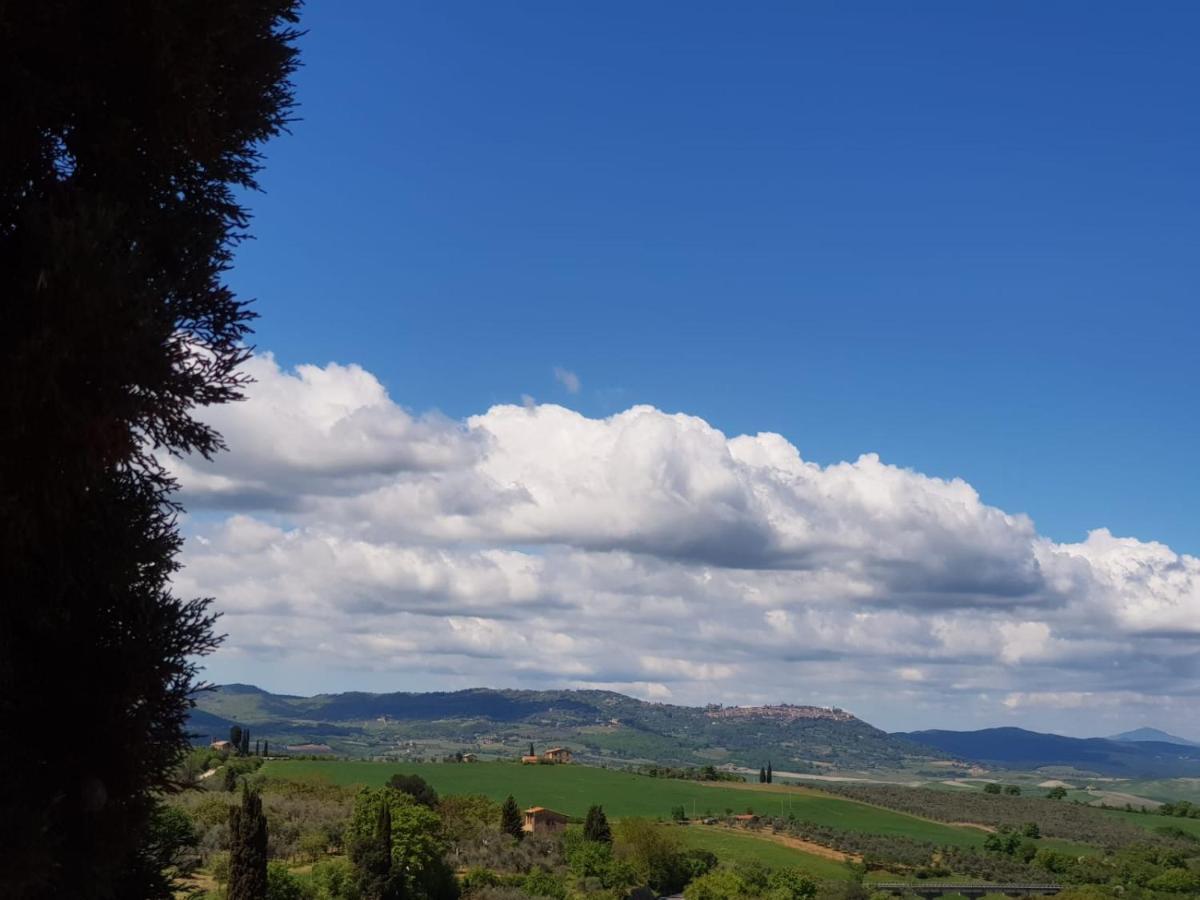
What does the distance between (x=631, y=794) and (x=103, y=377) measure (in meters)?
136

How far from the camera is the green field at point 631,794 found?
122312 millimetres

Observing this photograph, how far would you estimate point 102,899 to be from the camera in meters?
8.55

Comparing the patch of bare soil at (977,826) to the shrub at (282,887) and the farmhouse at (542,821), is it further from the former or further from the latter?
the shrub at (282,887)

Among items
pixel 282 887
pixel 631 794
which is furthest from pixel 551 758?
pixel 282 887

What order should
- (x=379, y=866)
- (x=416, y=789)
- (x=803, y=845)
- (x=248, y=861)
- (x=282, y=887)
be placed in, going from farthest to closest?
(x=803, y=845) → (x=416, y=789) → (x=379, y=866) → (x=282, y=887) → (x=248, y=861)

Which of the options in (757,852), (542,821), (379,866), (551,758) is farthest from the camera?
(551,758)

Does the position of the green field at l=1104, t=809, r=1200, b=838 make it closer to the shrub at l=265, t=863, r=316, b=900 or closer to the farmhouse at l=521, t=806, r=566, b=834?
the farmhouse at l=521, t=806, r=566, b=834

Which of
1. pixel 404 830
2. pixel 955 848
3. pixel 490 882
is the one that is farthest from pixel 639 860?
pixel 955 848

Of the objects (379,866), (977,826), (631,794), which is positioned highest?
(379,866)

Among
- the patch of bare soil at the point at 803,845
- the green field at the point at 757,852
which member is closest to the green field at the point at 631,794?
the patch of bare soil at the point at 803,845

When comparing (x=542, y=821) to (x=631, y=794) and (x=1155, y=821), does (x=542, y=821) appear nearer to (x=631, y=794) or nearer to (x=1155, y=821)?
(x=631, y=794)

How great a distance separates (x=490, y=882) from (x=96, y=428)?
55.8 metres

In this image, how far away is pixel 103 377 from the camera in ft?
23.6

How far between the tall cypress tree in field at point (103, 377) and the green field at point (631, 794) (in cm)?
10381
